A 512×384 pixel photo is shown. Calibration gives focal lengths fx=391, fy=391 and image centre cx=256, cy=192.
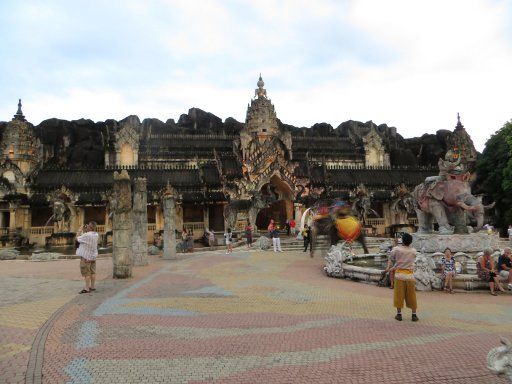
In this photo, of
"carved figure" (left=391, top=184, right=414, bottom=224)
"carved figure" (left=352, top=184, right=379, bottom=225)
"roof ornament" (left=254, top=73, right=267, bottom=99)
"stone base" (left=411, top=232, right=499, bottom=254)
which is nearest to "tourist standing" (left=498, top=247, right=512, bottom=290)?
"stone base" (left=411, top=232, right=499, bottom=254)

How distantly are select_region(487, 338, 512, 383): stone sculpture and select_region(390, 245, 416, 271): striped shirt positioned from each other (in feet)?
14.5

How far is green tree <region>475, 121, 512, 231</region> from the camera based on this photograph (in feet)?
121

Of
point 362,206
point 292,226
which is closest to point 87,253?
point 292,226

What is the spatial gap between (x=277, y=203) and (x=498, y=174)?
22.8m

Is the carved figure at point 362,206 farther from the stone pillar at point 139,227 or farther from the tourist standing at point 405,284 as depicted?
the tourist standing at point 405,284

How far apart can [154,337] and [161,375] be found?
5.95 feet

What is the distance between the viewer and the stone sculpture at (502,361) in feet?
12.4

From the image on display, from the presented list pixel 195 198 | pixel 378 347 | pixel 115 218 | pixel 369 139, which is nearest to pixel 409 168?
pixel 369 139

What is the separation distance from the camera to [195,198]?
39969 mm

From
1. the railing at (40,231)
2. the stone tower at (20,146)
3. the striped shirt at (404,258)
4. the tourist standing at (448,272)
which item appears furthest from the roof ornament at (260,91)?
the striped shirt at (404,258)

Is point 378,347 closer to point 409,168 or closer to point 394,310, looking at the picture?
point 394,310

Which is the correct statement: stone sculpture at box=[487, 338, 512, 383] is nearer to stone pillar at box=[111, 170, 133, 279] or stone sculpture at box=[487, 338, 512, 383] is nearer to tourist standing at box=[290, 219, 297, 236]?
stone pillar at box=[111, 170, 133, 279]

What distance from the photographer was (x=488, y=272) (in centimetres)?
1165

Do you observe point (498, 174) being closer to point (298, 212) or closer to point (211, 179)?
point (298, 212)
